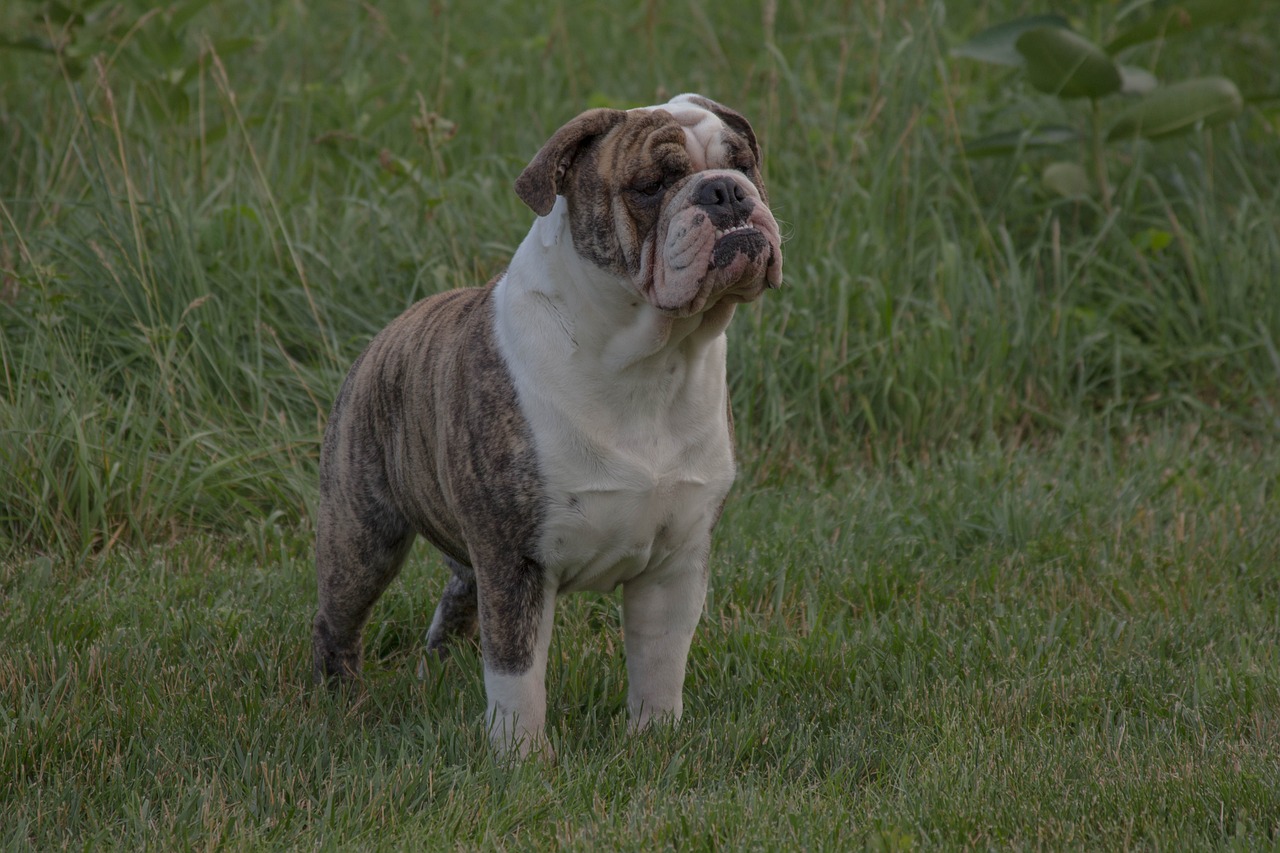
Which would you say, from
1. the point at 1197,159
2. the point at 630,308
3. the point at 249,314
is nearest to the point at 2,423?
the point at 249,314

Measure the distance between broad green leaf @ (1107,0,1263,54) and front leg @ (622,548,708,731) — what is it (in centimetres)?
388

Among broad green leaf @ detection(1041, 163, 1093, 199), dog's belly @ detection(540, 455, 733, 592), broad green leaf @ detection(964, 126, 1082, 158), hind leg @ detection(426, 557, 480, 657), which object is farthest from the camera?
broad green leaf @ detection(1041, 163, 1093, 199)

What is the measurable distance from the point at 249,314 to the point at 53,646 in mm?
1983

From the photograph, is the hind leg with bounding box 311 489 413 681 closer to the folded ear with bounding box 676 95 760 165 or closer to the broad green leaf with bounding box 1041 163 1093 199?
the folded ear with bounding box 676 95 760 165

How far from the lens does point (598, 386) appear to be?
10.8 feet

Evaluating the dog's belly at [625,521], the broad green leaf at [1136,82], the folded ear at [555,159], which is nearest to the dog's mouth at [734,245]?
the folded ear at [555,159]

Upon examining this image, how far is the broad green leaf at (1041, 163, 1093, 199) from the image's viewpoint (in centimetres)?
666

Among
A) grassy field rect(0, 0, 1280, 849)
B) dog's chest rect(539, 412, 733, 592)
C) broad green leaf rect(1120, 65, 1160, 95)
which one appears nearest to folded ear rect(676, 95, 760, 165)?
grassy field rect(0, 0, 1280, 849)

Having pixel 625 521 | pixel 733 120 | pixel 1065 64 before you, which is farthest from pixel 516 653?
pixel 1065 64

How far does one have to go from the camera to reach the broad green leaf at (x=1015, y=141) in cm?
654

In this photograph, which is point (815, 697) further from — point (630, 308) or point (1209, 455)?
point (1209, 455)

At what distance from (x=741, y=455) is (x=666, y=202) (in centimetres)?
249

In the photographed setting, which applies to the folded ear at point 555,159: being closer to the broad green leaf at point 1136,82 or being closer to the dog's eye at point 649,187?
the dog's eye at point 649,187

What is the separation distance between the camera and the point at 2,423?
4.96m
